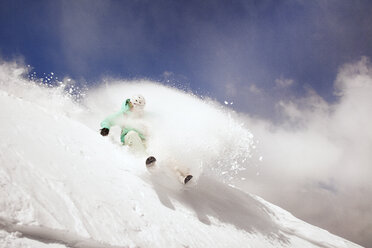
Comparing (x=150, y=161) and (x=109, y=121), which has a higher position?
(x=109, y=121)

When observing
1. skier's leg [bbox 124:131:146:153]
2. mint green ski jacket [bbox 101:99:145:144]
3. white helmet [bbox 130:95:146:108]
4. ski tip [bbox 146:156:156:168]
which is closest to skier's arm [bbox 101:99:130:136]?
mint green ski jacket [bbox 101:99:145:144]

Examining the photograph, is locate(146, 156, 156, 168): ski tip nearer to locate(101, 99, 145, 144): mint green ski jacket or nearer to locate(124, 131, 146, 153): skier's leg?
locate(124, 131, 146, 153): skier's leg

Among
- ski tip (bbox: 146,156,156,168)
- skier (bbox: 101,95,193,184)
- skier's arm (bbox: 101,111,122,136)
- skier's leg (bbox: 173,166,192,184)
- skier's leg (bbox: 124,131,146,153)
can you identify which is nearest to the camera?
ski tip (bbox: 146,156,156,168)

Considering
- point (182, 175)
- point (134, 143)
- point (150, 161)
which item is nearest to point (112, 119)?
point (134, 143)

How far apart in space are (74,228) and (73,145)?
1.97m

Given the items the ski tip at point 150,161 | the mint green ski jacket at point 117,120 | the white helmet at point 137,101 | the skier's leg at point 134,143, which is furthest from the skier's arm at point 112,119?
the ski tip at point 150,161

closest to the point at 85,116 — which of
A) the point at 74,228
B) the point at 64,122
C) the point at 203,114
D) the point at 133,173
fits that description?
the point at 203,114

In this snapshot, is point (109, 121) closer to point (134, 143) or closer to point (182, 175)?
point (134, 143)

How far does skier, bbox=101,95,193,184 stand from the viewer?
194 inches

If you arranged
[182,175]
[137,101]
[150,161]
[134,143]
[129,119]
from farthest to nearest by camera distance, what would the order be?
[137,101] → [129,119] → [134,143] → [182,175] → [150,161]

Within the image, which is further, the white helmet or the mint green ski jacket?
the white helmet

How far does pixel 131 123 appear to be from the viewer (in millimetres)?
5785

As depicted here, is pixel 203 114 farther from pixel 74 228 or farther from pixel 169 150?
pixel 74 228

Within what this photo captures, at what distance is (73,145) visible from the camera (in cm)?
340
